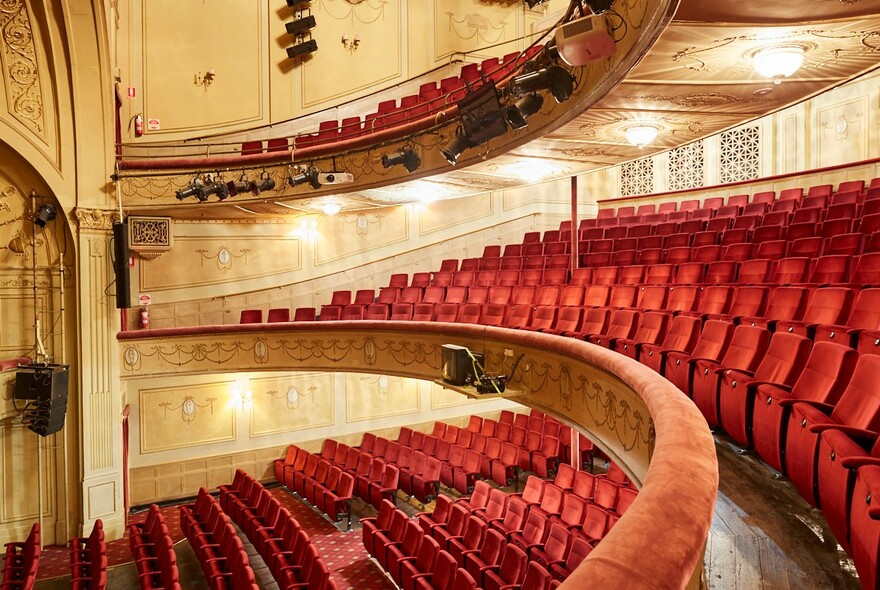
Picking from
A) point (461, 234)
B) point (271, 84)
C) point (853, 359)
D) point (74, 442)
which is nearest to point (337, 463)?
point (74, 442)

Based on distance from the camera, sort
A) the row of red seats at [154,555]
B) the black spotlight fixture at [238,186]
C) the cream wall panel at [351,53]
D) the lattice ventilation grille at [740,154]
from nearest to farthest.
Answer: the row of red seats at [154,555] < the black spotlight fixture at [238,186] < the lattice ventilation grille at [740,154] < the cream wall panel at [351,53]

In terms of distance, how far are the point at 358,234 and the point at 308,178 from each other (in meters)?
1.51

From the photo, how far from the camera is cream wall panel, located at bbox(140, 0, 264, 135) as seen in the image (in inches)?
228

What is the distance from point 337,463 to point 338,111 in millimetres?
3537

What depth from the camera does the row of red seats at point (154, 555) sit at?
3520 millimetres

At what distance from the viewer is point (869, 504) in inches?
39.5

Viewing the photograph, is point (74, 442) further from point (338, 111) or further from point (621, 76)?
point (621, 76)

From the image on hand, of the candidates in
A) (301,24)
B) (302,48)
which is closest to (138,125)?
(302,48)

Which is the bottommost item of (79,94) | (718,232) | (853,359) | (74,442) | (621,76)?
(74,442)

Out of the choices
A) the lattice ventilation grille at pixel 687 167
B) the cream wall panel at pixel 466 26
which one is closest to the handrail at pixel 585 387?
the cream wall panel at pixel 466 26

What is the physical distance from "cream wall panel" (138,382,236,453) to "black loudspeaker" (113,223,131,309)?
4.80 ft

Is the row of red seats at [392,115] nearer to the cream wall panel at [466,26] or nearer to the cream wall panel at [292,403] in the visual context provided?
the cream wall panel at [466,26]

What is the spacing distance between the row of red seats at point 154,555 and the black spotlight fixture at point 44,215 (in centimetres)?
238

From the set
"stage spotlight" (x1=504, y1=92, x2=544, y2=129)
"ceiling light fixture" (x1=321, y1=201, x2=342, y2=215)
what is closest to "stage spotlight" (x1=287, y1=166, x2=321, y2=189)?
"ceiling light fixture" (x1=321, y1=201, x2=342, y2=215)
